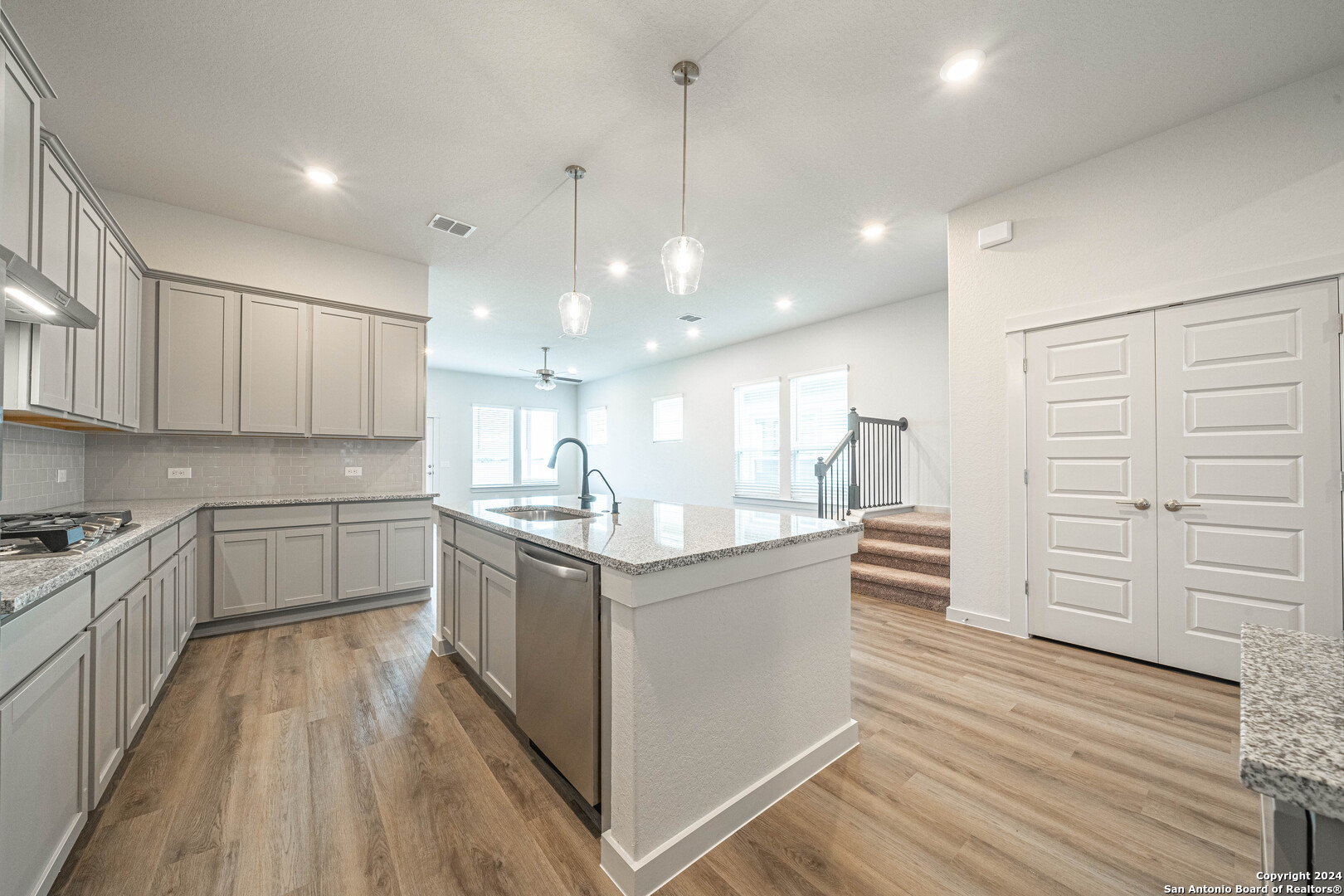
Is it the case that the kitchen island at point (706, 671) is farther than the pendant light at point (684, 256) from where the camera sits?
No

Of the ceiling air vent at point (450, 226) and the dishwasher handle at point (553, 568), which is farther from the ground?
the ceiling air vent at point (450, 226)

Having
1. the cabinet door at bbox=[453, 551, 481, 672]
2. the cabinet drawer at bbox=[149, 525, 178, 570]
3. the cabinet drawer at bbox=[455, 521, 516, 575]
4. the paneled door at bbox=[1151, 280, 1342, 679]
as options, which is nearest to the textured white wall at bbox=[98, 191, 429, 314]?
the cabinet drawer at bbox=[149, 525, 178, 570]

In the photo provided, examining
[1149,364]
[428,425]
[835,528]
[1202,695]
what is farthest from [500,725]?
[428,425]

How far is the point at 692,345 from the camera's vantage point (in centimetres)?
791

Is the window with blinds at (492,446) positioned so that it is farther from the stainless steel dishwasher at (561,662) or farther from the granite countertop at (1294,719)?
the granite countertop at (1294,719)

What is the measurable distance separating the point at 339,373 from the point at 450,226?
147 centimetres

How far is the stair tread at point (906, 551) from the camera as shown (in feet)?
14.2

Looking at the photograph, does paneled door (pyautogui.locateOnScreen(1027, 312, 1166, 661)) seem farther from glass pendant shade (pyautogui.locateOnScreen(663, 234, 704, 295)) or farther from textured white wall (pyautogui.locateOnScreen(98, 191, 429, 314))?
textured white wall (pyautogui.locateOnScreen(98, 191, 429, 314))

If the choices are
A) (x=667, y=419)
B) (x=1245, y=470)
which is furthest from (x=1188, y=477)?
(x=667, y=419)

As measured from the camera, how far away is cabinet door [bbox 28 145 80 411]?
2031 mm

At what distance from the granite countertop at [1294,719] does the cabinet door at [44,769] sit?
2.17 m

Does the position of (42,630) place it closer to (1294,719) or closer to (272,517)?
(1294,719)

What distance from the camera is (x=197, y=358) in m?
3.66

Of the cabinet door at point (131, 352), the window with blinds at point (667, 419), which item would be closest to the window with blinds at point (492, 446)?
the window with blinds at point (667, 419)
